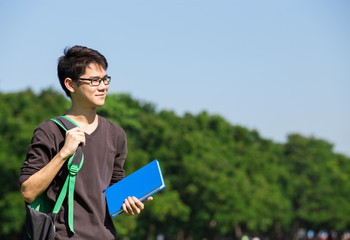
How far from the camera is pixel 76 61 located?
3582mm

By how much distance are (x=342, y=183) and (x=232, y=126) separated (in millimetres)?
20842

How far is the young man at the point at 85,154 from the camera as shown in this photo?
10.7 feet

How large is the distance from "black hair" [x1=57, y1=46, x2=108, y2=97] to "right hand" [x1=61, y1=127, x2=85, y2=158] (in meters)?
0.42

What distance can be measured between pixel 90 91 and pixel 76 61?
202 millimetres

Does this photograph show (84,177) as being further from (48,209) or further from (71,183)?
(48,209)

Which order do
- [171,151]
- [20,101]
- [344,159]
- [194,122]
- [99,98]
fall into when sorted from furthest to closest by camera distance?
1. [344,159]
2. [194,122]
3. [171,151]
4. [20,101]
5. [99,98]

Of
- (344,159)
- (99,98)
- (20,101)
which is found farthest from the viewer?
(344,159)

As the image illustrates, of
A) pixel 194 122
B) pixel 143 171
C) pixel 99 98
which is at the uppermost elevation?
pixel 194 122

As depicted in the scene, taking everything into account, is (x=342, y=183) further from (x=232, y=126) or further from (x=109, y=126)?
(x=109, y=126)

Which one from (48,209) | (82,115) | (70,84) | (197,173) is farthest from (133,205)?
(197,173)

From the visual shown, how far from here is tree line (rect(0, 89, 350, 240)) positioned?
36750 millimetres

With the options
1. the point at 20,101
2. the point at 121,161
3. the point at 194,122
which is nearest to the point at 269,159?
the point at 194,122

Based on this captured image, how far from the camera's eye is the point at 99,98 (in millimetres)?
3582

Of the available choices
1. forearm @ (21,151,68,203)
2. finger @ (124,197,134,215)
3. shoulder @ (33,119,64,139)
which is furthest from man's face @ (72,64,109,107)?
finger @ (124,197,134,215)
